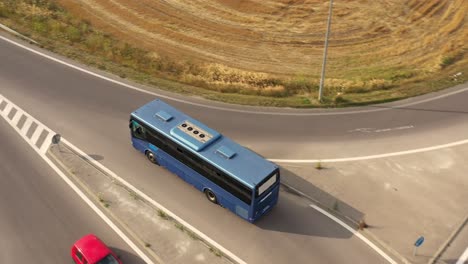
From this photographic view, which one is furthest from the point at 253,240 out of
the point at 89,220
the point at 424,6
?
the point at 424,6

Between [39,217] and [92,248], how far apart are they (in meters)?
4.92

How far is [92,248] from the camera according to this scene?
64.9 ft

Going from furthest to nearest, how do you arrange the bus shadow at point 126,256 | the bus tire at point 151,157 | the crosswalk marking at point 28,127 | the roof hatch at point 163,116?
the crosswalk marking at point 28,127
the bus tire at point 151,157
the roof hatch at point 163,116
the bus shadow at point 126,256

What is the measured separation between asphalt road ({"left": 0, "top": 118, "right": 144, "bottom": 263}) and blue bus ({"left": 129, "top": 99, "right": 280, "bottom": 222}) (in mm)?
5240

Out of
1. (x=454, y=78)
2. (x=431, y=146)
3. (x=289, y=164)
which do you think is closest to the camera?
(x=289, y=164)

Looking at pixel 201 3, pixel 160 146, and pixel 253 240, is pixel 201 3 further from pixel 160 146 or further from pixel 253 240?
pixel 253 240

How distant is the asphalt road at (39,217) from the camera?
20.9 m

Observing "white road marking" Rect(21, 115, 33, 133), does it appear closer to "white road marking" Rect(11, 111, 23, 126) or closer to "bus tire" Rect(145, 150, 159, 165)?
"white road marking" Rect(11, 111, 23, 126)

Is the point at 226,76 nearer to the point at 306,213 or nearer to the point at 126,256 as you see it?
the point at 306,213

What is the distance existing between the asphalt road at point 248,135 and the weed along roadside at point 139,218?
2.55 ft

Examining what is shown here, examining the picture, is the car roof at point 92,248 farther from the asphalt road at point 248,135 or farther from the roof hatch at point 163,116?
the roof hatch at point 163,116

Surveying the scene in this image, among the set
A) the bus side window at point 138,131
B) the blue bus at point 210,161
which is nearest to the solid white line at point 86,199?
the blue bus at point 210,161

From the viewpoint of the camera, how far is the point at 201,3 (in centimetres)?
4653

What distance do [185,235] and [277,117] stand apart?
12.3 meters
